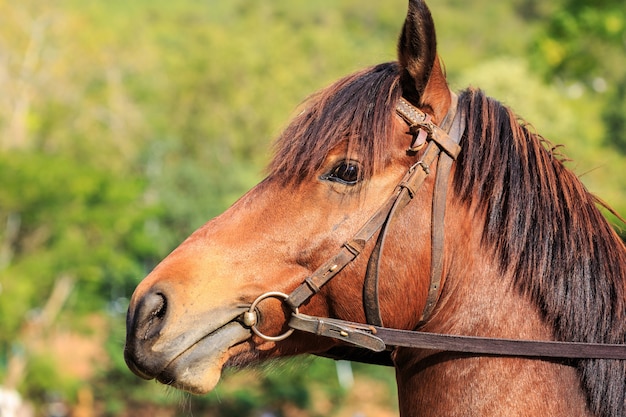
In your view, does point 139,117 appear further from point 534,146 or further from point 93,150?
point 534,146

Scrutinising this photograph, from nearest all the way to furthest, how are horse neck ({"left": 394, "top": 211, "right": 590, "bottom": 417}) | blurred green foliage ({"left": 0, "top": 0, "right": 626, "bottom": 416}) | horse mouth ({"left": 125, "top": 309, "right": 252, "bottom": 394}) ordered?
horse mouth ({"left": 125, "top": 309, "right": 252, "bottom": 394})
horse neck ({"left": 394, "top": 211, "right": 590, "bottom": 417})
blurred green foliage ({"left": 0, "top": 0, "right": 626, "bottom": 416})

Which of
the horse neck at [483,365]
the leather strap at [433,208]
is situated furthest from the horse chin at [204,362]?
the horse neck at [483,365]

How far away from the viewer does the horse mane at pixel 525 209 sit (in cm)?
275

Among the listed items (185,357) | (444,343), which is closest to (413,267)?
(444,343)

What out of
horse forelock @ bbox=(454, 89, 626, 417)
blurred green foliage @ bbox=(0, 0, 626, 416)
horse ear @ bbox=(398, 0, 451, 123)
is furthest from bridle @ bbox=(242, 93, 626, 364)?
blurred green foliage @ bbox=(0, 0, 626, 416)

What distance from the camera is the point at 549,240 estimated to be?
281cm

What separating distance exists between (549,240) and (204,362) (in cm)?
139

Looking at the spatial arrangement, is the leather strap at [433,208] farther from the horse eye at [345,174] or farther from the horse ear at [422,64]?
the horse eye at [345,174]

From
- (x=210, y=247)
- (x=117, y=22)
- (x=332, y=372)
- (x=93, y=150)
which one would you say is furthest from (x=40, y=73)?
(x=210, y=247)

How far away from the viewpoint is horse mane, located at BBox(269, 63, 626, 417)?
2.75 m

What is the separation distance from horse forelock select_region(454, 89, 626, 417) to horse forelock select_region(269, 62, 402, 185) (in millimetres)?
330

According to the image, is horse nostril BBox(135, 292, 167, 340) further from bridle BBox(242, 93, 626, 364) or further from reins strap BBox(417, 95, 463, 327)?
reins strap BBox(417, 95, 463, 327)

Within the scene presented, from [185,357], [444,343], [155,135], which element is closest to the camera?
[185,357]

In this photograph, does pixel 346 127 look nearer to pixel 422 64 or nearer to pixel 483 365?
pixel 422 64
